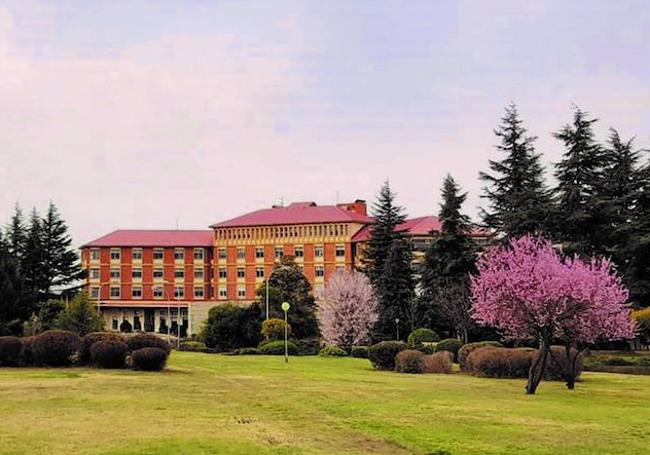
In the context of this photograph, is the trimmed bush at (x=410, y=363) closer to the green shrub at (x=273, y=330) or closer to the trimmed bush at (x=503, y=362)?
the trimmed bush at (x=503, y=362)

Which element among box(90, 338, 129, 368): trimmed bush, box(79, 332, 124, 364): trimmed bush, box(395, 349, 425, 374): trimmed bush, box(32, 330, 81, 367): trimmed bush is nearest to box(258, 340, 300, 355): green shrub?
box(395, 349, 425, 374): trimmed bush

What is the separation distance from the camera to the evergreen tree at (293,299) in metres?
65.4

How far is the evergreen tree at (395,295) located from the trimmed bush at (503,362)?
99.7ft

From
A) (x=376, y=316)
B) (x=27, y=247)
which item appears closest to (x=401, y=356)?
(x=376, y=316)

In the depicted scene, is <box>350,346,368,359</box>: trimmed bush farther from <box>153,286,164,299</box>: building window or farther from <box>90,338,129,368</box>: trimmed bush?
<box>153,286,164,299</box>: building window

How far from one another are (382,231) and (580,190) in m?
24.8

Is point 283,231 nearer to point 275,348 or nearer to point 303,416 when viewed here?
point 275,348

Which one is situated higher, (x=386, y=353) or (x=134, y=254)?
(x=134, y=254)

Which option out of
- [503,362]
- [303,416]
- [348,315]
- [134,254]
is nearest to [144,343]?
[503,362]

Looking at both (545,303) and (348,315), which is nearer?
(545,303)

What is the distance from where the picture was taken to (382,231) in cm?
7225

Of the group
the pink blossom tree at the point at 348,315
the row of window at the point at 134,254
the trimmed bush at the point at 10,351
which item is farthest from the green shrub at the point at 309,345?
the row of window at the point at 134,254

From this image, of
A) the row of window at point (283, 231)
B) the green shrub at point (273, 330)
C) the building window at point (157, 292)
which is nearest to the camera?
the green shrub at point (273, 330)

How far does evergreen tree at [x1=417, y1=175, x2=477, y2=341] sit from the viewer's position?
56844mm
